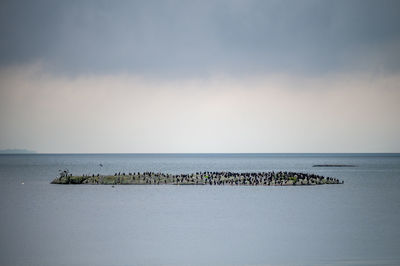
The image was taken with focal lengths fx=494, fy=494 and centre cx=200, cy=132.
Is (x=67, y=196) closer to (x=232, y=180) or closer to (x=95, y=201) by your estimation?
(x=95, y=201)

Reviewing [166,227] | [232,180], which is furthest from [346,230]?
[232,180]

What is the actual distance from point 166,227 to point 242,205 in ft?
42.4

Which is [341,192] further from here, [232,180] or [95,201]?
[95,201]

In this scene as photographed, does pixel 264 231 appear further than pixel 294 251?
Yes

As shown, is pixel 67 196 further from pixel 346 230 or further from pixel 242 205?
pixel 346 230

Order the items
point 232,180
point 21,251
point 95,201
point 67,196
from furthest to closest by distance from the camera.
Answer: point 232,180, point 67,196, point 95,201, point 21,251

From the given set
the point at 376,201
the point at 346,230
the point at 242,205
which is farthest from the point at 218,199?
Answer: the point at 346,230

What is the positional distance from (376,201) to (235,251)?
27.6m

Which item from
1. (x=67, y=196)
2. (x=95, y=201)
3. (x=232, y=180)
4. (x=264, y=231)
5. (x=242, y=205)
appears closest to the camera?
(x=264, y=231)

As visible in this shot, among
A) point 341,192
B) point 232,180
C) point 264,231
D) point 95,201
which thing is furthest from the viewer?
point 232,180

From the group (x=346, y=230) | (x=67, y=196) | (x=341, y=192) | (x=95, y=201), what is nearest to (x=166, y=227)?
(x=346, y=230)

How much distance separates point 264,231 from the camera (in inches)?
1318

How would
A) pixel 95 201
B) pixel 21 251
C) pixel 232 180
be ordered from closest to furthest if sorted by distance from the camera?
pixel 21 251 < pixel 95 201 < pixel 232 180

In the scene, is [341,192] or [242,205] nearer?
[242,205]
